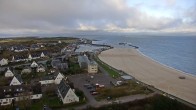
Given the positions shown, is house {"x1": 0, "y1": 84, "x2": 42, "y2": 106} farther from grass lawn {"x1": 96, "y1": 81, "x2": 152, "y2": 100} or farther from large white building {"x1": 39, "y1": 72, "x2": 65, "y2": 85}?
grass lawn {"x1": 96, "y1": 81, "x2": 152, "y2": 100}

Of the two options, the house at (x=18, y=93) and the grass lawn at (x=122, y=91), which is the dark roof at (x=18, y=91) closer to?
the house at (x=18, y=93)

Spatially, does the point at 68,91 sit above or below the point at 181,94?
above

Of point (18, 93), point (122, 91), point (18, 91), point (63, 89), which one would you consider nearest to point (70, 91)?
point (63, 89)

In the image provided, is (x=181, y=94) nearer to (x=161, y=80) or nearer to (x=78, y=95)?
(x=161, y=80)

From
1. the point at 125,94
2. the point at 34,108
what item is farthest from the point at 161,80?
the point at 34,108

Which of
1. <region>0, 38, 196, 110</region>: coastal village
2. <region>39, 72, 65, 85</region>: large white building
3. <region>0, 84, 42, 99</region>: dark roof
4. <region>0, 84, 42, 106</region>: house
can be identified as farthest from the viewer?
<region>39, 72, 65, 85</region>: large white building

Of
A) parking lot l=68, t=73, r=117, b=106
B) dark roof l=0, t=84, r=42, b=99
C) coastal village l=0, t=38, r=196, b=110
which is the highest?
dark roof l=0, t=84, r=42, b=99

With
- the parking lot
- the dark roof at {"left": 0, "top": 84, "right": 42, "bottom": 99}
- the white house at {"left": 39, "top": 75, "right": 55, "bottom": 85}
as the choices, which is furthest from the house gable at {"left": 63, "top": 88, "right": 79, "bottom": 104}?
the white house at {"left": 39, "top": 75, "right": 55, "bottom": 85}

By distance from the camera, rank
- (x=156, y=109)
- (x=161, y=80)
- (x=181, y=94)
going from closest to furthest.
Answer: (x=156, y=109) < (x=181, y=94) < (x=161, y=80)
